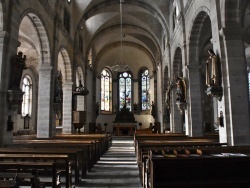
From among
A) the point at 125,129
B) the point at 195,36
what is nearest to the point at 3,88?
the point at 195,36

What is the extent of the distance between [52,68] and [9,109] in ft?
16.4

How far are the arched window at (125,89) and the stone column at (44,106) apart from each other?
1880 cm

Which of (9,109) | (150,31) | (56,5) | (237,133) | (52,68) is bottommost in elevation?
(237,133)

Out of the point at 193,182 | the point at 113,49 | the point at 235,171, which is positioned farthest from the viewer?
the point at 113,49

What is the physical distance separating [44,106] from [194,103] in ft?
25.5

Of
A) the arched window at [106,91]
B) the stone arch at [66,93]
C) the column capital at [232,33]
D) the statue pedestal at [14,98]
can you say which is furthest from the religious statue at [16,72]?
the arched window at [106,91]

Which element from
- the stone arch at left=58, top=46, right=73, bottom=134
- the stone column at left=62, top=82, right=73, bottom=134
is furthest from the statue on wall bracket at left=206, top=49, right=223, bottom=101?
the stone column at left=62, top=82, right=73, bottom=134

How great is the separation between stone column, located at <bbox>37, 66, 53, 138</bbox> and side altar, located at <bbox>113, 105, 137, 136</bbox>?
13.4m

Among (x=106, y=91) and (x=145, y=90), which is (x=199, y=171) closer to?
(x=145, y=90)

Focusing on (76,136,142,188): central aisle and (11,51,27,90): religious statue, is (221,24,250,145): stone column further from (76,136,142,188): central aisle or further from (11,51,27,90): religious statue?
(11,51,27,90): religious statue

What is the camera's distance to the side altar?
86.7 feet

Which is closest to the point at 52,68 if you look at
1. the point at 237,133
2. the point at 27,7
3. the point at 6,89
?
the point at 27,7

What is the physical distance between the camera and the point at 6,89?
340 inches

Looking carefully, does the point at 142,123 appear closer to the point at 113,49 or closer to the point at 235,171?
the point at 113,49
